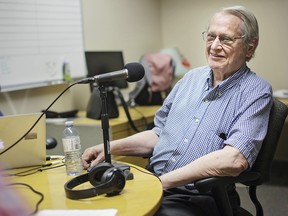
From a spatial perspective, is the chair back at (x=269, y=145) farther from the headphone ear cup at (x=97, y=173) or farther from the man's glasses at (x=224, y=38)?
the headphone ear cup at (x=97, y=173)

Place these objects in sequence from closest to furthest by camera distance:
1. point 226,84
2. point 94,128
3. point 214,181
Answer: point 214,181, point 226,84, point 94,128

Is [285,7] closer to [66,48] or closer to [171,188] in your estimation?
[66,48]

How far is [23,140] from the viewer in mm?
1520

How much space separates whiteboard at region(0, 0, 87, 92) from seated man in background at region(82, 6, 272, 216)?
1.42 meters

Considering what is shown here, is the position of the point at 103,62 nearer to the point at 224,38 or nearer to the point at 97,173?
the point at 224,38

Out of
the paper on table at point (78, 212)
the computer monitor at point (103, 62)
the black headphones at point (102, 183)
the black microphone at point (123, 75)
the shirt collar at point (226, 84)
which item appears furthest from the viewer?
the computer monitor at point (103, 62)

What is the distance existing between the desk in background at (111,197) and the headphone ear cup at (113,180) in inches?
0.8

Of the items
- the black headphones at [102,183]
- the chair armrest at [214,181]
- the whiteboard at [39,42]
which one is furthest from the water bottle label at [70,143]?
the whiteboard at [39,42]

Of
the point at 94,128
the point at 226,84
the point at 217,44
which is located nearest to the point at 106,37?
the point at 94,128

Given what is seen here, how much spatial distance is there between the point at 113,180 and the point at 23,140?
52 centimetres

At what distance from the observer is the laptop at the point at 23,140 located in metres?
1.49

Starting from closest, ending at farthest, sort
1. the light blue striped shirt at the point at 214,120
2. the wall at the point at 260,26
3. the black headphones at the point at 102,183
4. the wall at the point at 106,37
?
the black headphones at the point at 102,183 < the light blue striped shirt at the point at 214,120 < the wall at the point at 106,37 < the wall at the point at 260,26

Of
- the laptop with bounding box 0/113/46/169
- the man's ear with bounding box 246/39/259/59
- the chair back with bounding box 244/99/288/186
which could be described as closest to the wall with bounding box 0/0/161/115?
the laptop with bounding box 0/113/46/169

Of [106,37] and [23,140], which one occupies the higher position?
[106,37]
